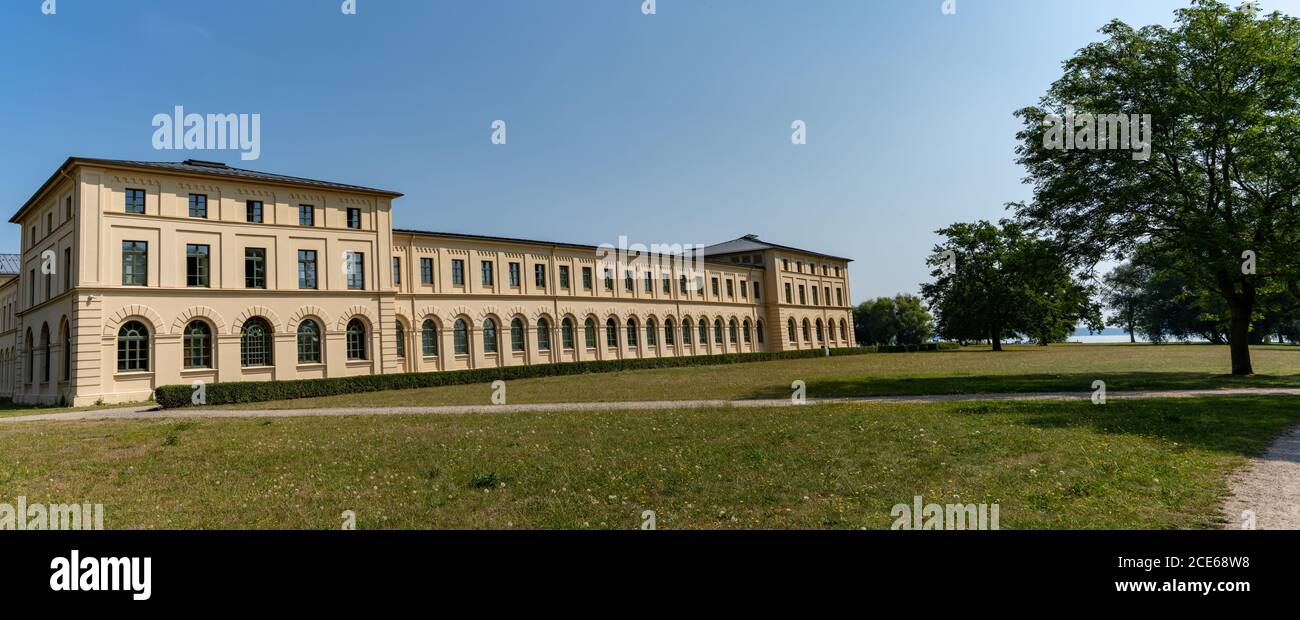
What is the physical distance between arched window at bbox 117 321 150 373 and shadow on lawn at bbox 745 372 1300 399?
30.3 m

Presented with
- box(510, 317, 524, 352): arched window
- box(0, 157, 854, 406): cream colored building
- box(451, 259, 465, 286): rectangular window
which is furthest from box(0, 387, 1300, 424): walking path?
box(510, 317, 524, 352): arched window

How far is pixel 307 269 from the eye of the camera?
36.4 m

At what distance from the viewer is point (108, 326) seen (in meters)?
29.7

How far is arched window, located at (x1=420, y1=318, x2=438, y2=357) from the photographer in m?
42.3

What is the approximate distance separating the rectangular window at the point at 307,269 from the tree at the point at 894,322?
83.9 m

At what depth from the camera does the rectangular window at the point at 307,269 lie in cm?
3612

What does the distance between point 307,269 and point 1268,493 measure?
4061 centimetres

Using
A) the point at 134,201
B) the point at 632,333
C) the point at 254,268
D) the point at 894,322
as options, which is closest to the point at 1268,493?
the point at 254,268

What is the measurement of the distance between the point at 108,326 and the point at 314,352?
927 cm

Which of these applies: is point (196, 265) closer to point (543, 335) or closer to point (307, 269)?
point (307, 269)

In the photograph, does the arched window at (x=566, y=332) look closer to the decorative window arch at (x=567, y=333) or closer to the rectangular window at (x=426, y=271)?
the decorative window arch at (x=567, y=333)

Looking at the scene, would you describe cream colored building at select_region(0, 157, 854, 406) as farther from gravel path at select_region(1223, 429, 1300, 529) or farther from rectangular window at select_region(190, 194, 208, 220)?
gravel path at select_region(1223, 429, 1300, 529)
